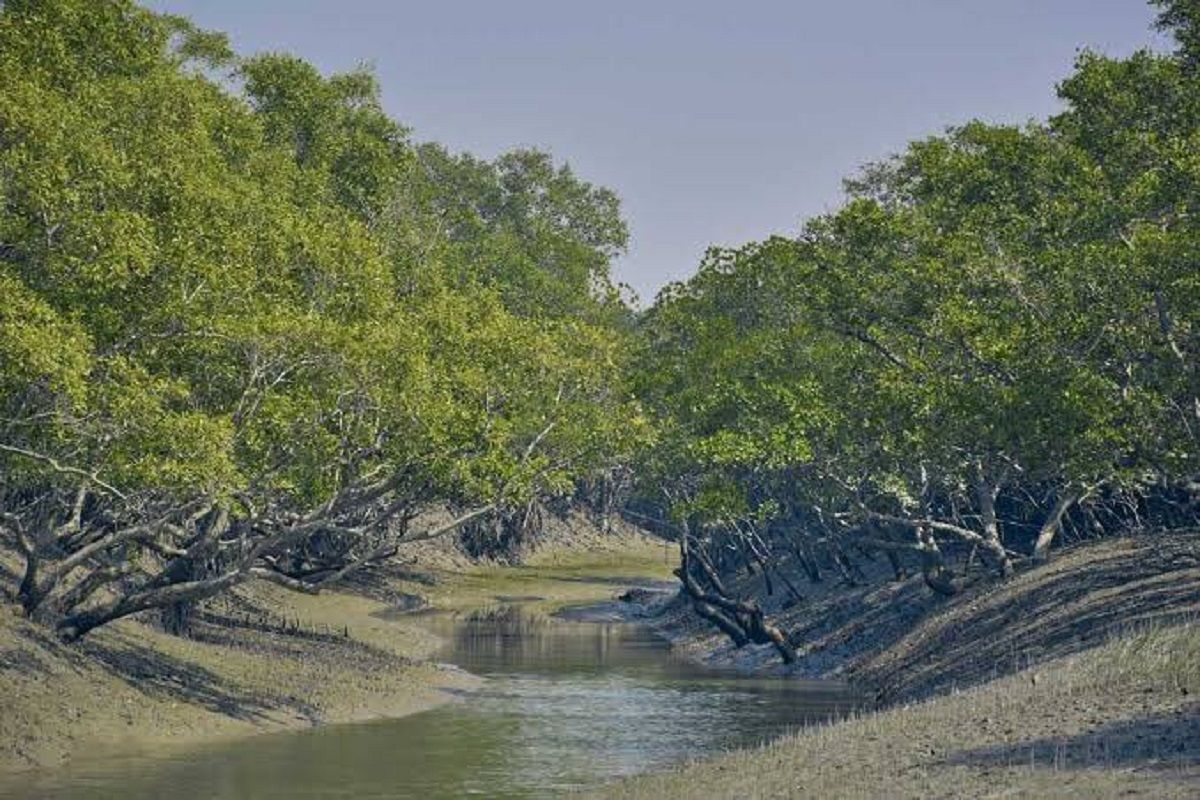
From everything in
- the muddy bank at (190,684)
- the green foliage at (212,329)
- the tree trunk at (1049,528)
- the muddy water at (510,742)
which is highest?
the green foliage at (212,329)

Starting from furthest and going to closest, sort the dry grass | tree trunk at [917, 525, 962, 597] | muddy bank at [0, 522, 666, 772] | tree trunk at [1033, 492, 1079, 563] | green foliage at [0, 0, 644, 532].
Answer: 1. tree trunk at [917, 525, 962, 597]
2. tree trunk at [1033, 492, 1079, 563]
3. muddy bank at [0, 522, 666, 772]
4. green foliage at [0, 0, 644, 532]
5. the dry grass

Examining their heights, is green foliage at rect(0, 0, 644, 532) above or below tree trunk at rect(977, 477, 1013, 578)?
above

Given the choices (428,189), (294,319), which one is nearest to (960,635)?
(294,319)

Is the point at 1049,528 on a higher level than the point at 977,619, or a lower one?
higher

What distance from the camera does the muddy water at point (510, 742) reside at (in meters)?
35.5

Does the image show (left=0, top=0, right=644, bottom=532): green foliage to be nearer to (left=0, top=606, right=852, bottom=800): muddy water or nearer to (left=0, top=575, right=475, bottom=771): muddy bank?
(left=0, top=575, right=475, bottom=771): muddy bank

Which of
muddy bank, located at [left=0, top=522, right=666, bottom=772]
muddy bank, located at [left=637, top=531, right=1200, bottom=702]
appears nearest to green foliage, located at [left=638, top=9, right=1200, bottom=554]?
muddy bank, located at [left=637, top=531, right=1200, bottom=702]

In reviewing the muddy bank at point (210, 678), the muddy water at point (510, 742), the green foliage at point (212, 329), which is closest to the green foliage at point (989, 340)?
the muddy water at point (510, 742)

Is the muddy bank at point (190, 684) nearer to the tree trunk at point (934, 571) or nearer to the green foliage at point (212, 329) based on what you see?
the green foliage at point (212, 329)

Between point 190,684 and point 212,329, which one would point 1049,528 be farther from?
point 212,329

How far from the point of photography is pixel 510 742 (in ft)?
141

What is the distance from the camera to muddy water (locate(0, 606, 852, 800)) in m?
35.5

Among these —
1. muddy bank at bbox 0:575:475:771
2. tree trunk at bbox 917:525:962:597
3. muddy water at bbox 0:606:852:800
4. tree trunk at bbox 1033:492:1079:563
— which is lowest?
muddy water at bbox 0:606:852:800

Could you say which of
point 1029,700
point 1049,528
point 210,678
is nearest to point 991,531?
point 1049,528
